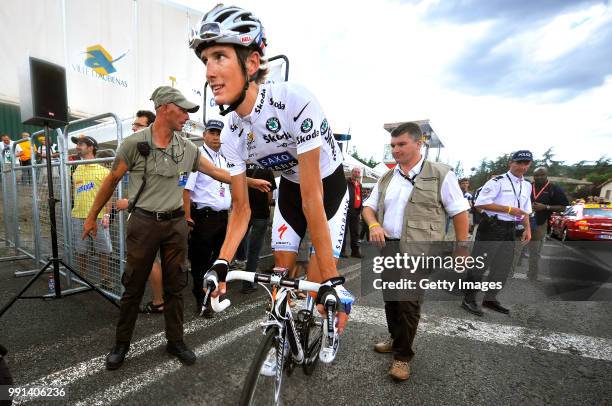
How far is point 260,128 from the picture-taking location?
1734mm

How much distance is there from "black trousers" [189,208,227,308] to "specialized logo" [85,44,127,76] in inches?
451

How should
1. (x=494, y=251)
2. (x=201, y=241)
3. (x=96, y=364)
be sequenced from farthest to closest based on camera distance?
(x=494, y=251), (x=201, y=241), (x=96, y=364)

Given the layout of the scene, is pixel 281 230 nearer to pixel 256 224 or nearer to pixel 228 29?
pixel 228 29

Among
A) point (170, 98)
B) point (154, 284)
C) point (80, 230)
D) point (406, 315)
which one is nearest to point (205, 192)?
point (154, 284)

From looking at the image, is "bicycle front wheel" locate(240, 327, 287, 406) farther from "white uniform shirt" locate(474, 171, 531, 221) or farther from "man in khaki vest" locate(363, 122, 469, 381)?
"white uniform shirt" locate(474, 171, 531, 221)

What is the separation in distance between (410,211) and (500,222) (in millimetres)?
2476

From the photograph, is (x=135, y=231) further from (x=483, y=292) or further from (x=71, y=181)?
(x=483, y=292)

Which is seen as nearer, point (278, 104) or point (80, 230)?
point (278, 104)

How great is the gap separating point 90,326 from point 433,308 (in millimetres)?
4176

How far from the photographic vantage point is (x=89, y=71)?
11.5 meters

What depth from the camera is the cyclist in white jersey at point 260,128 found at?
4.91 feet

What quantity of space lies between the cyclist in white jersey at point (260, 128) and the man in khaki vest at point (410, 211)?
3.28ft

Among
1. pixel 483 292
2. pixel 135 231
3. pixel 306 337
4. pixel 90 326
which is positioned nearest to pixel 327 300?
pixel 306 337

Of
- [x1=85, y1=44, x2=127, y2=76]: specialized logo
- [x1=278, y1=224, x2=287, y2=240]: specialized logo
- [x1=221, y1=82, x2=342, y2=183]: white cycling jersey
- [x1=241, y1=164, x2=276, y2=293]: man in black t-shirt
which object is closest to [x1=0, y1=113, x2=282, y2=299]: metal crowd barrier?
[x1=241, y1=164, x2=276, y2=293]: man in black t-shirt
